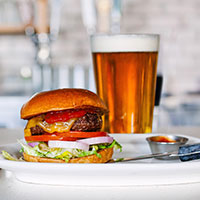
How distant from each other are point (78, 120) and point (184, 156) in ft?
0.97

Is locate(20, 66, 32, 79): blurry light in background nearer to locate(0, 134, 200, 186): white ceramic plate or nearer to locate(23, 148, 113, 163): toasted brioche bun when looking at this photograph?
locate(23, 148, 113, 163): toasted brioche bun

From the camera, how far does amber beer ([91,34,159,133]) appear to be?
51.7 inches

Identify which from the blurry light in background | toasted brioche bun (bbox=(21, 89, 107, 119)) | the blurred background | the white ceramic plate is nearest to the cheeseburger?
toasted brioche bun (bbox=(21, 89, 107, 119))

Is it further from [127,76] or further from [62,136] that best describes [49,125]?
[127,76]

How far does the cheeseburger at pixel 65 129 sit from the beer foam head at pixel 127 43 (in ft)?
1.04

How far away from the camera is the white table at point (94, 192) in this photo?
0.72 meters

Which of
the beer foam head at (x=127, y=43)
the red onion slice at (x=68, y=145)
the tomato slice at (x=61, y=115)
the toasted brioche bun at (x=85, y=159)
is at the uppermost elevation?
the beer foam head at (x=127, y=43)

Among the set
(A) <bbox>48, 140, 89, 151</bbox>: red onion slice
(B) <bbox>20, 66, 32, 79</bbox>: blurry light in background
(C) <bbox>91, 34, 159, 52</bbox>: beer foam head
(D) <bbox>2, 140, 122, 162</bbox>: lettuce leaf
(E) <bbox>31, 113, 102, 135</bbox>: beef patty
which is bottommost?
(B) <bbox>20, 66, 32, 79</bbox>: blurry light in background

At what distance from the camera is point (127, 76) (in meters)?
1.32

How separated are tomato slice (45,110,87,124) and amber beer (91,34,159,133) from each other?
0.32m

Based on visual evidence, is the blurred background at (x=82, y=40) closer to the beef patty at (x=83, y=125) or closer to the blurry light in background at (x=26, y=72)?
the blurry light in background at (x=26, y=72)

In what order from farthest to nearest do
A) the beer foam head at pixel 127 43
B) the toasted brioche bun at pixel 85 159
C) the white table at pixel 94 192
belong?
the beer foam head at pixel 127 43
the toasted brioche bun at pixel 85 159
the white table at pixel 94 192

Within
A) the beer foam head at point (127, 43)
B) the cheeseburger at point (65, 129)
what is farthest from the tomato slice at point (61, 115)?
the beer foam head at point (127, 43)

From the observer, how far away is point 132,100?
133cm
